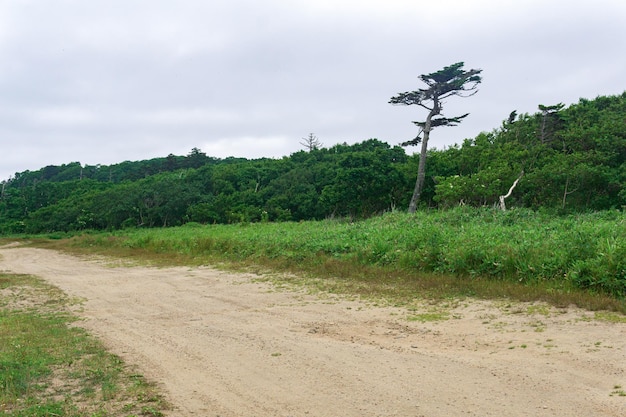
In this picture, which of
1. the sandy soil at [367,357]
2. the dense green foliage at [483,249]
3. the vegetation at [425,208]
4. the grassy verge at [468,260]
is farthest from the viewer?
the vegetation at [425,208]

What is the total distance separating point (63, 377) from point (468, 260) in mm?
7841

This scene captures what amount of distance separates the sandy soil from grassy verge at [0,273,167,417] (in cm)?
26

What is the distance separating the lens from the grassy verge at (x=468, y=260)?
8055 mm

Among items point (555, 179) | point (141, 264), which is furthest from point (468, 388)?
point (555, 179)

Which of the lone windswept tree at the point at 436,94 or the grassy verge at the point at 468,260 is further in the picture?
the lone windswept tree at the point at 436,94

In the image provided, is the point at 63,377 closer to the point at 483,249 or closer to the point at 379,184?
the point at 483,249

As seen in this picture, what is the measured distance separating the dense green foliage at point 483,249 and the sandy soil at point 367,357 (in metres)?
1.40

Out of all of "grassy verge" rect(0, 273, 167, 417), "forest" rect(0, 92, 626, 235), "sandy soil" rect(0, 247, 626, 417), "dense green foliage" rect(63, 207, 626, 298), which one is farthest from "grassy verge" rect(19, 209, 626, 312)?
"forest" rect(0, 92, 626, 235)

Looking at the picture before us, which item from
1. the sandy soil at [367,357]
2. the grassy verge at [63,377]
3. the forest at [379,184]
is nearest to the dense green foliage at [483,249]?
the sandy soil at [367,357]

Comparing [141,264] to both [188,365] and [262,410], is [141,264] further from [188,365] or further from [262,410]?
[262,410]

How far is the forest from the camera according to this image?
921 inches

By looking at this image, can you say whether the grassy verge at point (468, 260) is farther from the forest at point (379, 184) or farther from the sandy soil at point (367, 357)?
the forest at point (379, 184)

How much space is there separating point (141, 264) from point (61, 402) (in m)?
14.4

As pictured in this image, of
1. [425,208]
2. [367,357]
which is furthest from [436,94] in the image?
[367,357]
